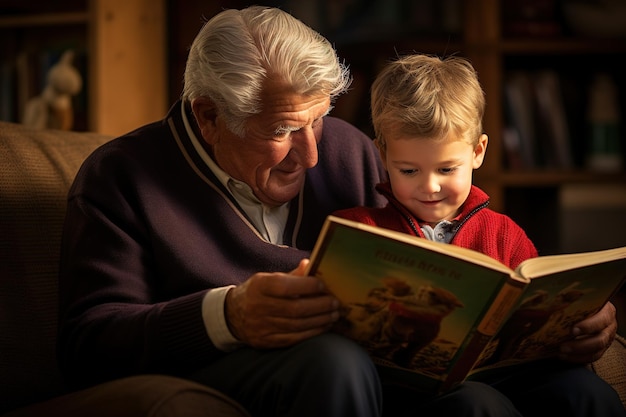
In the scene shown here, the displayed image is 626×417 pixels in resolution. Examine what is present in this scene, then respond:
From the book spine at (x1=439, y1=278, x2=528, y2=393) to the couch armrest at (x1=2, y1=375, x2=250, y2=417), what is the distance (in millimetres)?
298

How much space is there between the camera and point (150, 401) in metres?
1.09

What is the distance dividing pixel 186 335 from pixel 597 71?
2.28 meters

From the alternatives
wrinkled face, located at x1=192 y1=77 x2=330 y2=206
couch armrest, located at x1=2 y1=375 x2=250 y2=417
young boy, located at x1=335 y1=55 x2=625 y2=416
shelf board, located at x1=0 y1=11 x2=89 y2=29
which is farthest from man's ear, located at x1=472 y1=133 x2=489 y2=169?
shelf board, located at x1=0 y1=11 x2=89 y2=29

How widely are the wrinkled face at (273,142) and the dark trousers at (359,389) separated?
0.36m

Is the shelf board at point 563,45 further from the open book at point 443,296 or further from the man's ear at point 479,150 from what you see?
the open book at point 443,296

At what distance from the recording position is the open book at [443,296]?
3.62 ft

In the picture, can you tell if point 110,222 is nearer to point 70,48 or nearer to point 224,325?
point 224,325

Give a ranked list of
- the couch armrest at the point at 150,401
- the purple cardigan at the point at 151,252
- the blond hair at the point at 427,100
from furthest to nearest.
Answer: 1. the blond hair at the point at 427,100
2. the purple cardigan at the point at 151,252
3. the couch armrest at the point at 150,401

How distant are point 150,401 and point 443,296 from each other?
0.39 m

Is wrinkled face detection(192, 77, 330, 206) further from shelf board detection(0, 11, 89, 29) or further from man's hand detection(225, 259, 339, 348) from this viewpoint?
shelf board detection(0, 11, 89, 29)

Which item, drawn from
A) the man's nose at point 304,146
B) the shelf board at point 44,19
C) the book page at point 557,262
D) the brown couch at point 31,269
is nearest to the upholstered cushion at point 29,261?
the brown couch at point 31,269

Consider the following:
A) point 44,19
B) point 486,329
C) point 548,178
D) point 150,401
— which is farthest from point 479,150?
point 44,19

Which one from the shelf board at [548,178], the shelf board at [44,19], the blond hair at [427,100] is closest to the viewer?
the blond hair at [427,100]

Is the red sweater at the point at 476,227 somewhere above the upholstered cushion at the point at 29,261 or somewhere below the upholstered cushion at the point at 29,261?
above
